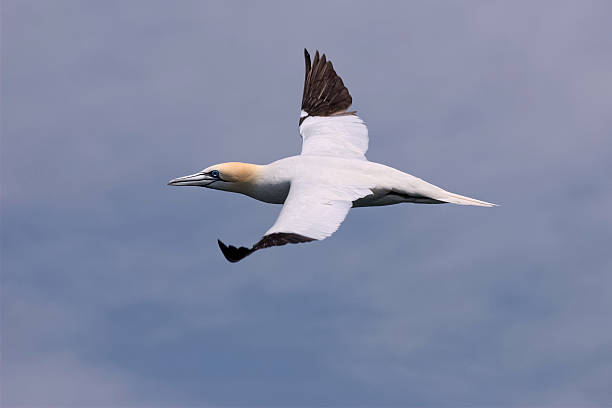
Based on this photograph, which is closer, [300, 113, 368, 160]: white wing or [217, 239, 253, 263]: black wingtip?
[217, 239, 253, 263]: black wingtip

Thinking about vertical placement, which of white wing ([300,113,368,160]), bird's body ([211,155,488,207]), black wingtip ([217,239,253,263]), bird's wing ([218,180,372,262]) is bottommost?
black wingtip ([217,239,253,263])

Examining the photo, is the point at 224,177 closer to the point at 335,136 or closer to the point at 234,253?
the point at 335,136

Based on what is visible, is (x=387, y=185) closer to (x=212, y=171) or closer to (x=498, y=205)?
(x=498, y=205)

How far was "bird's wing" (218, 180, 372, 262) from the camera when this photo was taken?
57.0 feet

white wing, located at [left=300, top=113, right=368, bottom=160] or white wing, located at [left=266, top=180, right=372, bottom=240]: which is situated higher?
white wing, located at [left=300, top=113, right=368, bottom=160]

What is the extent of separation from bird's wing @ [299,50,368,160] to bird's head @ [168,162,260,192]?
1.85 m

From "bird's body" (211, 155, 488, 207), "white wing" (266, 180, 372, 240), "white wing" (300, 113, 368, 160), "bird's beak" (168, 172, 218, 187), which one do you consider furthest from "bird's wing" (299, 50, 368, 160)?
"white wing" (266, 180, 372, 240)

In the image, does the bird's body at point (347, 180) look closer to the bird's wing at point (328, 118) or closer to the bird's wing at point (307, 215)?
the bird's wing at point (307, 215)

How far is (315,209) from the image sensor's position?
1842 cm

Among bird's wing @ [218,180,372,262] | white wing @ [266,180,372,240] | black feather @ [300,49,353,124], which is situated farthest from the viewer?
black feather @ [300,49,353,124]

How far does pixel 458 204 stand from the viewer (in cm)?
2045

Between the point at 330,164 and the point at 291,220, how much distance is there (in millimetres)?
2929

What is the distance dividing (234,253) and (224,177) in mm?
4428

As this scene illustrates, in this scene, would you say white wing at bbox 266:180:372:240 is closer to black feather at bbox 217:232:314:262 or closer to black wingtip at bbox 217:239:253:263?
black feather at bbox 217:232:314:262
